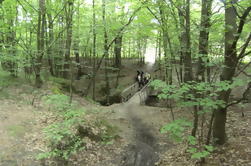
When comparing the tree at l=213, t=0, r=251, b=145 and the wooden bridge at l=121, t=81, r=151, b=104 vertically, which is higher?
the tree at l=213, t=0, r=251, b=145

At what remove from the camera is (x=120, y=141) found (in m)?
8.05

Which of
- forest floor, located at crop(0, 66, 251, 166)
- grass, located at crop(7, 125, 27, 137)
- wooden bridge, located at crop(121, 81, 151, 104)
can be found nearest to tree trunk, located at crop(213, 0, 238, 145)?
A: forest floor, located at crop(0, 66, 251, 166)

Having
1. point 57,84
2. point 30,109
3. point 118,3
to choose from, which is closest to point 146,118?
point 30,109

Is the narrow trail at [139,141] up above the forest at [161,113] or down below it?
below

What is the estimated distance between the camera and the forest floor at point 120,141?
5758mm

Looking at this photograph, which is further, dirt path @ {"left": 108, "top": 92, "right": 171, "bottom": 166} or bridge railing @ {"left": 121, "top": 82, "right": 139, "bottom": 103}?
bridge railing @ {"left": 121, "top": 82, "right": 139, "bottom": 103}

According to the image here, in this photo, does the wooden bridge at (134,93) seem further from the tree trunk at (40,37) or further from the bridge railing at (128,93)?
the tree trunk at (40,37)

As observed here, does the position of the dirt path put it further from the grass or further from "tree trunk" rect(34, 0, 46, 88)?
"tree trunk" rect(34, 0, 46, 88)

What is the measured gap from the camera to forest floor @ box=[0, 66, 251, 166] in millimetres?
5758

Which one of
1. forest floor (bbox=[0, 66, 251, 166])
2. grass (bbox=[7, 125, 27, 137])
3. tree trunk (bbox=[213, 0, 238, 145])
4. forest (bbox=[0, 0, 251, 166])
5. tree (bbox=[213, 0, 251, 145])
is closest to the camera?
tree (bbox=[213, 0, 251, 145])

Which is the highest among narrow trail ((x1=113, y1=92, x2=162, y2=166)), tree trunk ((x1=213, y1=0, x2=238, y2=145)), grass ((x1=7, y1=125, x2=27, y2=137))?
tree trunk ((x1=213, y1=0, x2=238, y2=145))

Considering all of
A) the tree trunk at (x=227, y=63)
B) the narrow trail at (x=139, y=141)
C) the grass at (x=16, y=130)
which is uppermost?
the tree trunk at (x=227, y=63)

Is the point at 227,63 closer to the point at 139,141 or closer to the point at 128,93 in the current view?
the point at 139,141

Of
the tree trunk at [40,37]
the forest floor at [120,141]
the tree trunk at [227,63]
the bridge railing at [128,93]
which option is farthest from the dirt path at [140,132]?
the tree trunk at [40,37]
